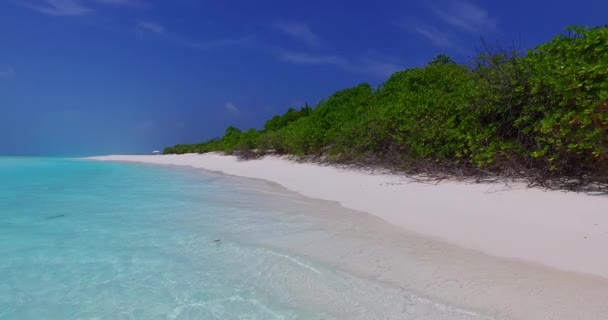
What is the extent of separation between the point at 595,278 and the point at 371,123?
21.8ft

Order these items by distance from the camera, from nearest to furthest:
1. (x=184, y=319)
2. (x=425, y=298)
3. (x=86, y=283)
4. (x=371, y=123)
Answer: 1. (x=184, y=319)
2. (x=425, y=298)
3. (x=86, y=283)
4. (x=371, y=123)

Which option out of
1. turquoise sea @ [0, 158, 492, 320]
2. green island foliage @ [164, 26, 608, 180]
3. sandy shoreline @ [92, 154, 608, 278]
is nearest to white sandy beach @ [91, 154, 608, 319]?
sandy shoreline @ [92, 154, 608, 278]

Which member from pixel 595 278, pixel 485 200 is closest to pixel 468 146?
pixel 485 200

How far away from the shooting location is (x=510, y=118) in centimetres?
530

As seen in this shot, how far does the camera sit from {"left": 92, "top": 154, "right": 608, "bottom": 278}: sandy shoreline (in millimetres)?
2609

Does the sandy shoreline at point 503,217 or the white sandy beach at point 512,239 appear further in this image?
the sandy shoreline at point 503,217

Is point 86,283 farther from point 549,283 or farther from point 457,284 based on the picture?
point 549,283

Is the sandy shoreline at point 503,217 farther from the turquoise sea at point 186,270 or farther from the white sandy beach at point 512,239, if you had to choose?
the turquoise sea at point 186,270

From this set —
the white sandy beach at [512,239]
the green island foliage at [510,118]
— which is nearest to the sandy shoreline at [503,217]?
the white sandy beach at [512,239]

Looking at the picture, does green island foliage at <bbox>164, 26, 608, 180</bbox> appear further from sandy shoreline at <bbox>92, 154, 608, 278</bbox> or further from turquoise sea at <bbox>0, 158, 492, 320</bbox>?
turquoise sea at <bbox>0, 158, 492, 320</bbox>

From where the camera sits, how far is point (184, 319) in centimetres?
182

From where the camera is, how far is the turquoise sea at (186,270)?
191cm

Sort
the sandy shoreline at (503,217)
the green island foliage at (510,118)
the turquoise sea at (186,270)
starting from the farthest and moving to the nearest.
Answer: the green island foliage at (510,118)
the sandy shoreline at (503,217)
the turquoise sea at (186,270)

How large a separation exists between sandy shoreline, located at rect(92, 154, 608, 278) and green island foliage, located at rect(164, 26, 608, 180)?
0.65 meters
